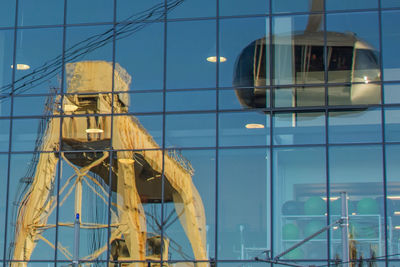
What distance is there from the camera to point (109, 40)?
80.4 feet

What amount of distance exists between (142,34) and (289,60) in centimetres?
488

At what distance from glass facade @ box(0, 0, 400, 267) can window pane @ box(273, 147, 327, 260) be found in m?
Result: 0.04

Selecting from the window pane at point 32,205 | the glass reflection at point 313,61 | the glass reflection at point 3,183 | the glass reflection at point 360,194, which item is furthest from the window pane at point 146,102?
the glass reflection at point 360,194

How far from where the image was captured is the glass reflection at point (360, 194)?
21672 mm

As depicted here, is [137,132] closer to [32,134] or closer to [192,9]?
[32,134]

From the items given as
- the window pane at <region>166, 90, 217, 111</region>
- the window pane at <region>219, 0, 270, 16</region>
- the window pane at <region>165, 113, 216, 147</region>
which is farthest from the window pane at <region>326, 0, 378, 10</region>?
the window pane at <region>165, 113, 216, 147</region>

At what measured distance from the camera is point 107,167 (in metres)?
23.7

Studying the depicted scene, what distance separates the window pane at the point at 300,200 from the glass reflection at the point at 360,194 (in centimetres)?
35

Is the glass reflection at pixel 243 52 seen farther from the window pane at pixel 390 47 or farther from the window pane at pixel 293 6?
the window pane at pixel 390 47

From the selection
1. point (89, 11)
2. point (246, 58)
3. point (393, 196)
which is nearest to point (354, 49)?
point (246, 58)

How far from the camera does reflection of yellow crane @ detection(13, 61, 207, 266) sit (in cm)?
2298

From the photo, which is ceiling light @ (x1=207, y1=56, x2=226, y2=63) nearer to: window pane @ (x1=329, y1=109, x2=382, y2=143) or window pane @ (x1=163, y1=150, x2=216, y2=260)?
window pane @ (x1=163, y1=150, x2=216, y2=260)

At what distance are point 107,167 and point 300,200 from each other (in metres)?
6.16

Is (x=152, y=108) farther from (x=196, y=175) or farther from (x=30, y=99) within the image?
(x=30, y=99)
